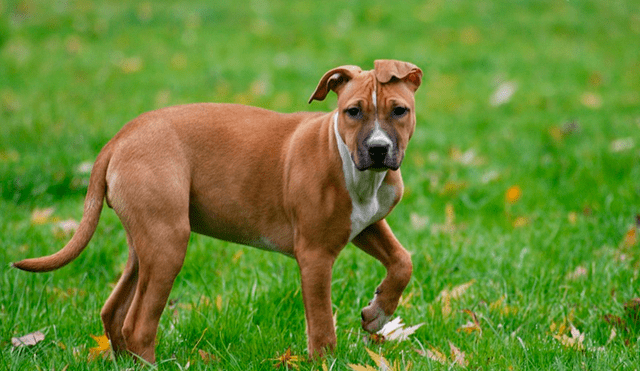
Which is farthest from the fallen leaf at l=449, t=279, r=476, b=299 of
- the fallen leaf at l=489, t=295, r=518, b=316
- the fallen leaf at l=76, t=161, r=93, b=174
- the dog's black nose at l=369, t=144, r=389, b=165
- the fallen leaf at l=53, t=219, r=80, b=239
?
the fallen leaf at l=76, t=161, r=93, b=174

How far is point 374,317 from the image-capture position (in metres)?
3.24

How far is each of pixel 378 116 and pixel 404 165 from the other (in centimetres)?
330

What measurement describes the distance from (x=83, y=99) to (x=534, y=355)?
5.72m

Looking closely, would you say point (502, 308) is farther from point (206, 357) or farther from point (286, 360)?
point (206, 357)

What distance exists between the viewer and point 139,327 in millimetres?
2961

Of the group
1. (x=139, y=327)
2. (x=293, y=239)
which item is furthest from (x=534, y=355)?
(x=139, y=327)

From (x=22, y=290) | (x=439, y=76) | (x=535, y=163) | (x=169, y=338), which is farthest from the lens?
(x=439, y=76)

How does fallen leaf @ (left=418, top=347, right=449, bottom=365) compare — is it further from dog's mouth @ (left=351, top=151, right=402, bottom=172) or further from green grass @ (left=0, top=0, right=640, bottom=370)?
dog's mouth @ (left=351, top=151, right=402, bottom=172)

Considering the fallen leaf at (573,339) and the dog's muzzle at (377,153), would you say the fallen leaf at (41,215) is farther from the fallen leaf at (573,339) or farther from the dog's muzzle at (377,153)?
the fallen leaf at (573,339)

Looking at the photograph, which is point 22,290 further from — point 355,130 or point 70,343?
point 355,130

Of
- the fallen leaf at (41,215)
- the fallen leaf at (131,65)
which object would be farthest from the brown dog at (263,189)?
the fallen leaf at (131,65)

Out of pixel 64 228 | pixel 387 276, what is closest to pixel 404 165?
pixel 64 228

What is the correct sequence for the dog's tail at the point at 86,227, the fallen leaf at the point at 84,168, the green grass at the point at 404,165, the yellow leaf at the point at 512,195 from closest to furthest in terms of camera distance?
the dog's tail at the point at 86,227
the green grass at the point at 404,165
the yellow leaf at the point at 512,195
the fallen leaf at the point at 84,168

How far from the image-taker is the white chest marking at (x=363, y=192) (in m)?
2.99
